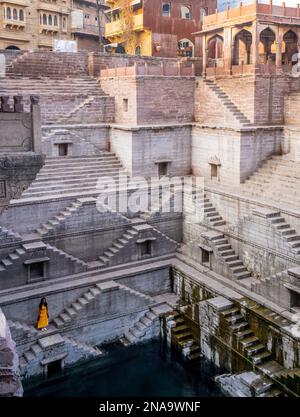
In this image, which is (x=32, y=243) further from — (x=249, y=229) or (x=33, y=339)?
(x=249, y=229)

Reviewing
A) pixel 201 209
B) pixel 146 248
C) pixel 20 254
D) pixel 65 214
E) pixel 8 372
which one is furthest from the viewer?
pixel 201 209

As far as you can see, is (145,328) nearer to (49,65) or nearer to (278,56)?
(278,56)

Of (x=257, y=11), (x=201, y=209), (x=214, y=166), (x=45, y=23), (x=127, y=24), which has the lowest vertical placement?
(x=201, y=209)

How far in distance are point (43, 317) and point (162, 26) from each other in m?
21.9

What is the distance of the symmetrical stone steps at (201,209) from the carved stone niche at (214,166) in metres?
1.58

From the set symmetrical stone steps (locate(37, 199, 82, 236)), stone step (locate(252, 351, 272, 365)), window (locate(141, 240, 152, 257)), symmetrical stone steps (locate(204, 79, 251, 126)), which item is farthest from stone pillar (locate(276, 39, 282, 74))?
stone step (locate(252, 351, 272, 365))

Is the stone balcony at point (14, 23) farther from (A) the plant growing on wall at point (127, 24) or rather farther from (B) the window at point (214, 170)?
(B) the window at point (214, 170)

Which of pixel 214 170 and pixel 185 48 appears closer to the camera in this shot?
pixel 214 170

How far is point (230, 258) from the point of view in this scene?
18312 mm

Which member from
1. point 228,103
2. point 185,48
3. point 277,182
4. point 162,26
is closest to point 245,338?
point 277,182

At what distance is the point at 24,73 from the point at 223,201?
11599mm

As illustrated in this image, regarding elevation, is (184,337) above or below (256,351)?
below

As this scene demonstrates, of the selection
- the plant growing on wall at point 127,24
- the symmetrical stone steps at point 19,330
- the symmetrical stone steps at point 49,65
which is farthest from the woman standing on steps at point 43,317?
the plant growing on wall at point 127,24

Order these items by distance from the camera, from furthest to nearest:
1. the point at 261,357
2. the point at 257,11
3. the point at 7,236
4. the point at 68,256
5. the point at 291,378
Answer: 1. the point at 257,11
2. the point at 68,256
3. the point at 7,236
4. the point at 261,357
5. the point at 291,378
